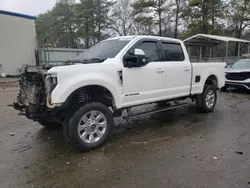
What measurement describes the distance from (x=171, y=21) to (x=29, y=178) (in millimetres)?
29642

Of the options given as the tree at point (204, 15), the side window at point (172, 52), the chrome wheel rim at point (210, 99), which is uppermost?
the tree at point (204, 15)

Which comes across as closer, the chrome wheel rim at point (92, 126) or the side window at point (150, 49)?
the chrome wheel rim at point (92, 126)

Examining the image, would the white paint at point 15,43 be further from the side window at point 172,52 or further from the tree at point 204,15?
the tree at point 204,15

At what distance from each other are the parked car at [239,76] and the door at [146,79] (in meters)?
6.51

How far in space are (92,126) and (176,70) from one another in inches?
100

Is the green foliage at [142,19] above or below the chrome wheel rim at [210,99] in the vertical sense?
above

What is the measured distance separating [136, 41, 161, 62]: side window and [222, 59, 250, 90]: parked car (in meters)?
6.56

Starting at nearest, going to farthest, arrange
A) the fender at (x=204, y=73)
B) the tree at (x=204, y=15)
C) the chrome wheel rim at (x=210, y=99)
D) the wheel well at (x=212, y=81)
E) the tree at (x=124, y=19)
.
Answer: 1. the fender at (x=204, y=73)
2. the chrome wheel rim at (x=210, y=99)
3. the wheel well at (x=212, y=81)
4. the tree at (x=204, y=15)
5. the tree at (x=124, y=19)

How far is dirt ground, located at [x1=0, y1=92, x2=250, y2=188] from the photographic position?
2869 mm

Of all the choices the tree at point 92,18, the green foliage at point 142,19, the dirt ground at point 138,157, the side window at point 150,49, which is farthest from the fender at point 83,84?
the tree at point 92,18

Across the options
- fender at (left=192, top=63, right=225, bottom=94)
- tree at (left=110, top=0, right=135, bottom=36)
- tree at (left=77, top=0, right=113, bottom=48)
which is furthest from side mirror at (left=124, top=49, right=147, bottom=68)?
tree at (left=110, top=0, right=135, bottom=36)

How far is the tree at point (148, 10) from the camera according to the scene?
26.5 metres

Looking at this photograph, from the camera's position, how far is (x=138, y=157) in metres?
3.53

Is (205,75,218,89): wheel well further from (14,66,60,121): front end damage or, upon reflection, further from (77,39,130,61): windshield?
(14,66,60,121): front end damage
